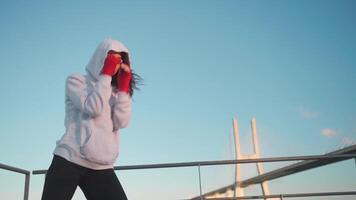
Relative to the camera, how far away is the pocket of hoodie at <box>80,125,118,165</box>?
1.18 meters

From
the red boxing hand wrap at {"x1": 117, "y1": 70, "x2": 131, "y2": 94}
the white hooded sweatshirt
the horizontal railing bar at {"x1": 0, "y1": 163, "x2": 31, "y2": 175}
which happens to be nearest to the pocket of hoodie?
the white hooded sweatshirt

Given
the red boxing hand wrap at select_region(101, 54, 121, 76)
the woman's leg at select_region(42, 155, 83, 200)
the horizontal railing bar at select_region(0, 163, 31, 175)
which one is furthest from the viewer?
the horizontal railing bar at select_region(0, 163, 31, 175)

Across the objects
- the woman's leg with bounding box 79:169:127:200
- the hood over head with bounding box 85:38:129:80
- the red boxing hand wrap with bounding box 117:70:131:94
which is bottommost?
the woman's leg with bounding box 79:169:127:200

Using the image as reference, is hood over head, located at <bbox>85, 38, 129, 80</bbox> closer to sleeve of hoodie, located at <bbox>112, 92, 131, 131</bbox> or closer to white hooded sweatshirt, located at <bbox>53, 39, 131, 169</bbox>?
white hooded sweatshirt, located at <bbox>53, 39, 131, 169</bbox>

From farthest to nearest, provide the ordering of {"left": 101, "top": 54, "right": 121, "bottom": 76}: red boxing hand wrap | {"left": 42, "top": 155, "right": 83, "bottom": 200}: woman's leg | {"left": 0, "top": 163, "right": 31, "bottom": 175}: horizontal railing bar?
{"left": 0, "top": 163, "right": 31, "bottom": 175}: horizontal railing bar → {"left": 101, "top": 54, "right": 121, "bottom": 76}: red boxing hand wrap → {"left": 42, "top": 155, "right": 83, "bottom": 200}: woman's leg

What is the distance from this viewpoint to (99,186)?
1.27m

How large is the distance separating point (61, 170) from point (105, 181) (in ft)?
0.62

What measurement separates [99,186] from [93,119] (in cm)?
27

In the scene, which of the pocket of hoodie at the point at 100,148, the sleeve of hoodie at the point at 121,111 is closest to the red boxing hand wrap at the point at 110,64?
the sleeve of hoodie at the point at 121,111

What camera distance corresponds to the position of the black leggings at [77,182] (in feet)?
3.76

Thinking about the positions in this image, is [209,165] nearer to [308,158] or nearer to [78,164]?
[308,158]

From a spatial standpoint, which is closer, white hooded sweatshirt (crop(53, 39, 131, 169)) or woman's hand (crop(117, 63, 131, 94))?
white hooded sweatshirt (crop(53, 39, 131, 169))

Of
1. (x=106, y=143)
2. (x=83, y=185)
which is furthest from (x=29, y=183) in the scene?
(x=106, y=143)

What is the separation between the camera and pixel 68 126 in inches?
49.4
